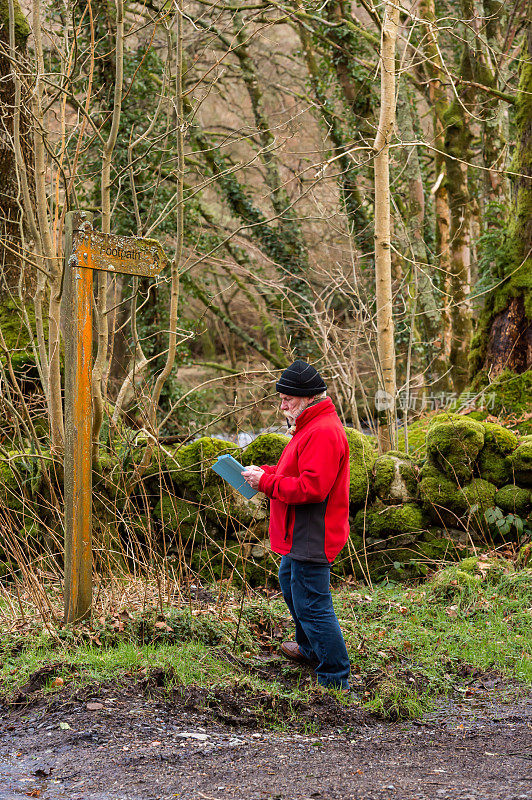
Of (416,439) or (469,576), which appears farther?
(416,439)

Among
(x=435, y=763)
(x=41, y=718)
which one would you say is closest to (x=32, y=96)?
(x=41, y=718)

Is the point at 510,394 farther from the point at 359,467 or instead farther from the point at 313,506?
the point at 313,506

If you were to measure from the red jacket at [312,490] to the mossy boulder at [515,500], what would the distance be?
8.49 ft

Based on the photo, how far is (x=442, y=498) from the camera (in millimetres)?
6406

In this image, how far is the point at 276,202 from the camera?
45.3 ft

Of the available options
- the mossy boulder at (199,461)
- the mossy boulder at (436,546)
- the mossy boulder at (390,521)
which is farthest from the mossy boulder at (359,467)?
the mossy boulder at (199,461)

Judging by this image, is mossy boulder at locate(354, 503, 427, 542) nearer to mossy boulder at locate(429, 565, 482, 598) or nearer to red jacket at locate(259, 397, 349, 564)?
mossy boulder at locate(429, 565, 482, 598)

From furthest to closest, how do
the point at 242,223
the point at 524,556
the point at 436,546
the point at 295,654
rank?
the point at 242,223 → the point at 436,546 → the point at 524,556 → the point at 295,654

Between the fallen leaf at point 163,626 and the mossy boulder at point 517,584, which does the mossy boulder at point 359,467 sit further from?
the fallen leaf at point 163,626

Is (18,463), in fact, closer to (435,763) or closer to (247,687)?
(247,687)

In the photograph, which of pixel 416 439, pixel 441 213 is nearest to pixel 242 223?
pixel 441 213

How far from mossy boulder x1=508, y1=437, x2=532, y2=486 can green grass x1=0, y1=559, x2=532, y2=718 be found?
2.69 ft

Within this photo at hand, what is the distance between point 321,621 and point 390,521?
94.7 inches

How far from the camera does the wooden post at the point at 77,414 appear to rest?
168 inches
